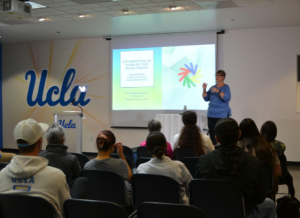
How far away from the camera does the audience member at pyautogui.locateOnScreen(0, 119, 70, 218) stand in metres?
1.60

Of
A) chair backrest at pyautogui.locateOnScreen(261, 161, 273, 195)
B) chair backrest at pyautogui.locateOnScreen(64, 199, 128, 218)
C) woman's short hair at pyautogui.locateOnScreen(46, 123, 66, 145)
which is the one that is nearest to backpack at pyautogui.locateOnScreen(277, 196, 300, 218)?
chair backrest at pyautogui.locateOnScreen(261, 161, 273, 195)

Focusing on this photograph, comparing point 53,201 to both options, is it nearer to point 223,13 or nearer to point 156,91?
point 223,13

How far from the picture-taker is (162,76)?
728 centimetres

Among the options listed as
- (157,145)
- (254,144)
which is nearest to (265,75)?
(254,144)

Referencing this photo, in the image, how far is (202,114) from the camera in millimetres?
7004

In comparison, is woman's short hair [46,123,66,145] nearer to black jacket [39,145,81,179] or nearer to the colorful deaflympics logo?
black jacket [39,145,81,179]

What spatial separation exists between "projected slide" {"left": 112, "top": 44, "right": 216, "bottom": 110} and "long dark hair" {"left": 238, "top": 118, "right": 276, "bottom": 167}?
13.3 feet

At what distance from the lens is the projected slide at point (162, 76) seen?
6988mm

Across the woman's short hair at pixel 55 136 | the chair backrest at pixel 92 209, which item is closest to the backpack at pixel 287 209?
the chair backrest at pixel 92 209

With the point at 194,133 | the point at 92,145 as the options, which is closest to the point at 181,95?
the point at 92,145

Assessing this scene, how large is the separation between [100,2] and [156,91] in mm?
3018

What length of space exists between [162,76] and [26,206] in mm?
5889

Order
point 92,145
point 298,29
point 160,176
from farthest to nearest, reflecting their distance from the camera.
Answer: point 92,145, point 298,29, point 160,176

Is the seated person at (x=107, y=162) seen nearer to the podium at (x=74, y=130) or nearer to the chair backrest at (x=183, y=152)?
the chair backrest at (x=183, y=152)
